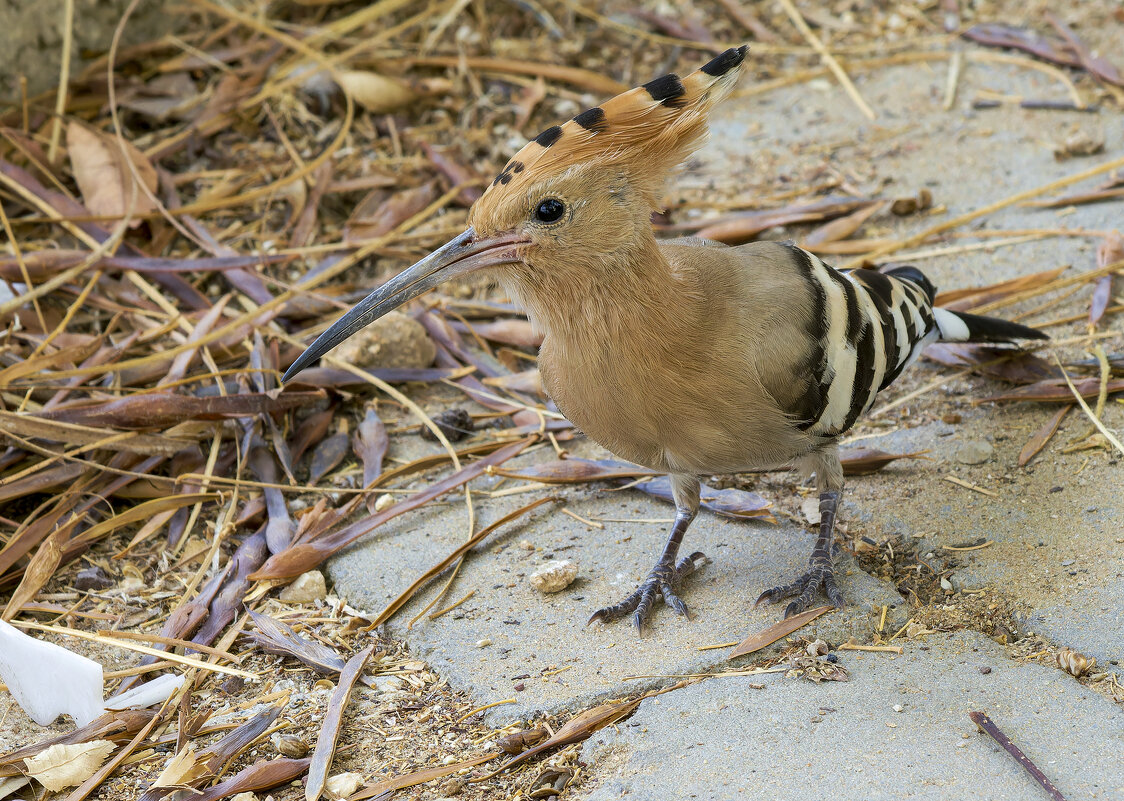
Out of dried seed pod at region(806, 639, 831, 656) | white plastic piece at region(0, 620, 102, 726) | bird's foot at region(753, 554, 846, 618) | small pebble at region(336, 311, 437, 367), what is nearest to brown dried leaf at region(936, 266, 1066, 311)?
bird's foot at region(753, 554, 846, 618)

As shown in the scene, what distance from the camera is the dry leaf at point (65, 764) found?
1923 millimetres

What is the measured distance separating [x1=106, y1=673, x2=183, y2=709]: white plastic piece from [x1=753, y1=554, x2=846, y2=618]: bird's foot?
126 centimetres

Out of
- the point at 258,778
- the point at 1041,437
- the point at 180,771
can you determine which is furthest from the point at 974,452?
the point at 180,771

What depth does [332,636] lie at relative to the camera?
2336 mm

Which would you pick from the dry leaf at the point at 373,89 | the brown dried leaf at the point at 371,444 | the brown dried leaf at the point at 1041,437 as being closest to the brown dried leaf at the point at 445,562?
the brown dried leaf at the point at 371,444

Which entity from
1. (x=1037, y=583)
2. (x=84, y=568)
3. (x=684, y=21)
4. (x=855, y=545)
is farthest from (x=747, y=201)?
(x=84, y=568)

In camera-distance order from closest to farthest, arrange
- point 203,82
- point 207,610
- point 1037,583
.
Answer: point 1037,583
point 207,610
point 203,82

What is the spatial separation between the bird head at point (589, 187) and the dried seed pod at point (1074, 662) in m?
1.14

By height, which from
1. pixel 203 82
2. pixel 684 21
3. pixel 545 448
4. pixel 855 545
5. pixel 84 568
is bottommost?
pixel 855 545

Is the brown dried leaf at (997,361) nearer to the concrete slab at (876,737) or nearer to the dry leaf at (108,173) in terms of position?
the concrete slab at (876,737)

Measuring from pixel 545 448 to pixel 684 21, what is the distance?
8.55 feet

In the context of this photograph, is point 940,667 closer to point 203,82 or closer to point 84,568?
point 84,568

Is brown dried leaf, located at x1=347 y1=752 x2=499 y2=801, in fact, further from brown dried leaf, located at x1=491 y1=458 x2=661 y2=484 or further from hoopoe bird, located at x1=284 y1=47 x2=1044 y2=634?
brown dried leaf, located at x1=491 y1=458 x2=661 y2=484

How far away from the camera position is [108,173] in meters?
3.66
